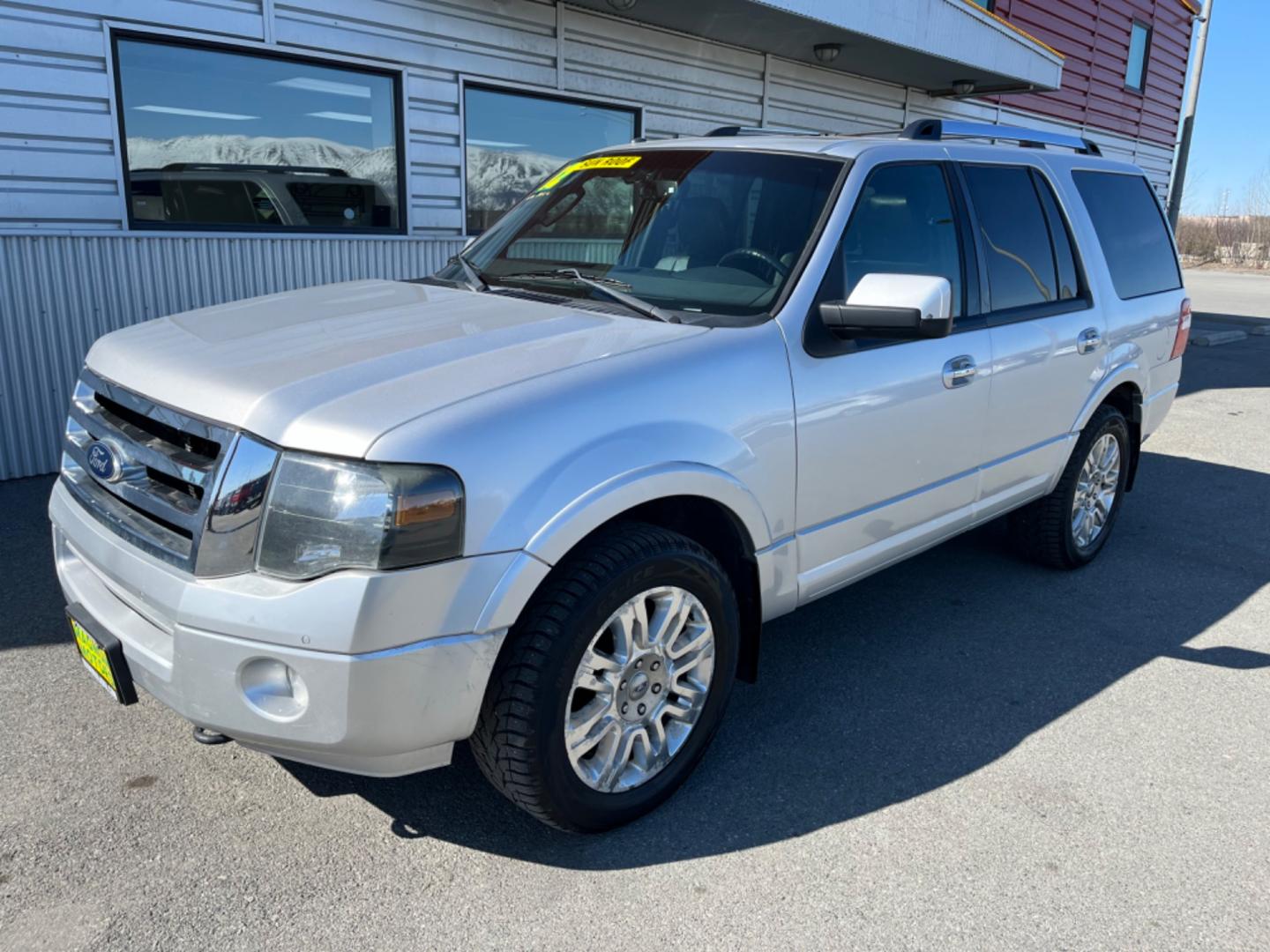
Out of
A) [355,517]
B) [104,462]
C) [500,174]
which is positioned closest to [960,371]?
[355,517]

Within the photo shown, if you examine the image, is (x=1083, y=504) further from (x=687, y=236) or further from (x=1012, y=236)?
(x=687, y=236)

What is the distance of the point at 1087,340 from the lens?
446 cm

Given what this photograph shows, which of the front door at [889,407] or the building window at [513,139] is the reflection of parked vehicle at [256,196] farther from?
the front door at [889,407]

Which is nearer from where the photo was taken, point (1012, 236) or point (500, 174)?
point (1012, 236)

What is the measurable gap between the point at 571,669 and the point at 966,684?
6.29ft

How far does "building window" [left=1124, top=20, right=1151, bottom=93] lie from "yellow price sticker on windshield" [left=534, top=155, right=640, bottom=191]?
1830cm

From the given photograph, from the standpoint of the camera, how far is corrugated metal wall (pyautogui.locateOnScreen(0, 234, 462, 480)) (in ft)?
18.9

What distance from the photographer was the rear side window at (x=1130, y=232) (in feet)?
15.8

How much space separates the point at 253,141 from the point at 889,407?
541 cm

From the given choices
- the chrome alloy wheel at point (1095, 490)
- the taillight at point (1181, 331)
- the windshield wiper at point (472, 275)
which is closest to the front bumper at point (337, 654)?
the windshield wiper at point (472, 275)

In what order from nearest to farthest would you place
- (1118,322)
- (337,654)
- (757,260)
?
(337,654) → (757,260) → (1118,322)

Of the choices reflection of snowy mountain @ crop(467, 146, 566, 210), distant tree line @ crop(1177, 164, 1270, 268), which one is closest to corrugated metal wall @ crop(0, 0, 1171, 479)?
reflection of snowy mountain @ crop(467, 146, 566, 210)

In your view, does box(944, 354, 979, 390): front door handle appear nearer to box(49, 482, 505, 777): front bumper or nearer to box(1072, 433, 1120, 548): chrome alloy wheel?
box(1072, 433, 1120, 548): chrome alloy wheel

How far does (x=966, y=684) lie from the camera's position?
375cm
